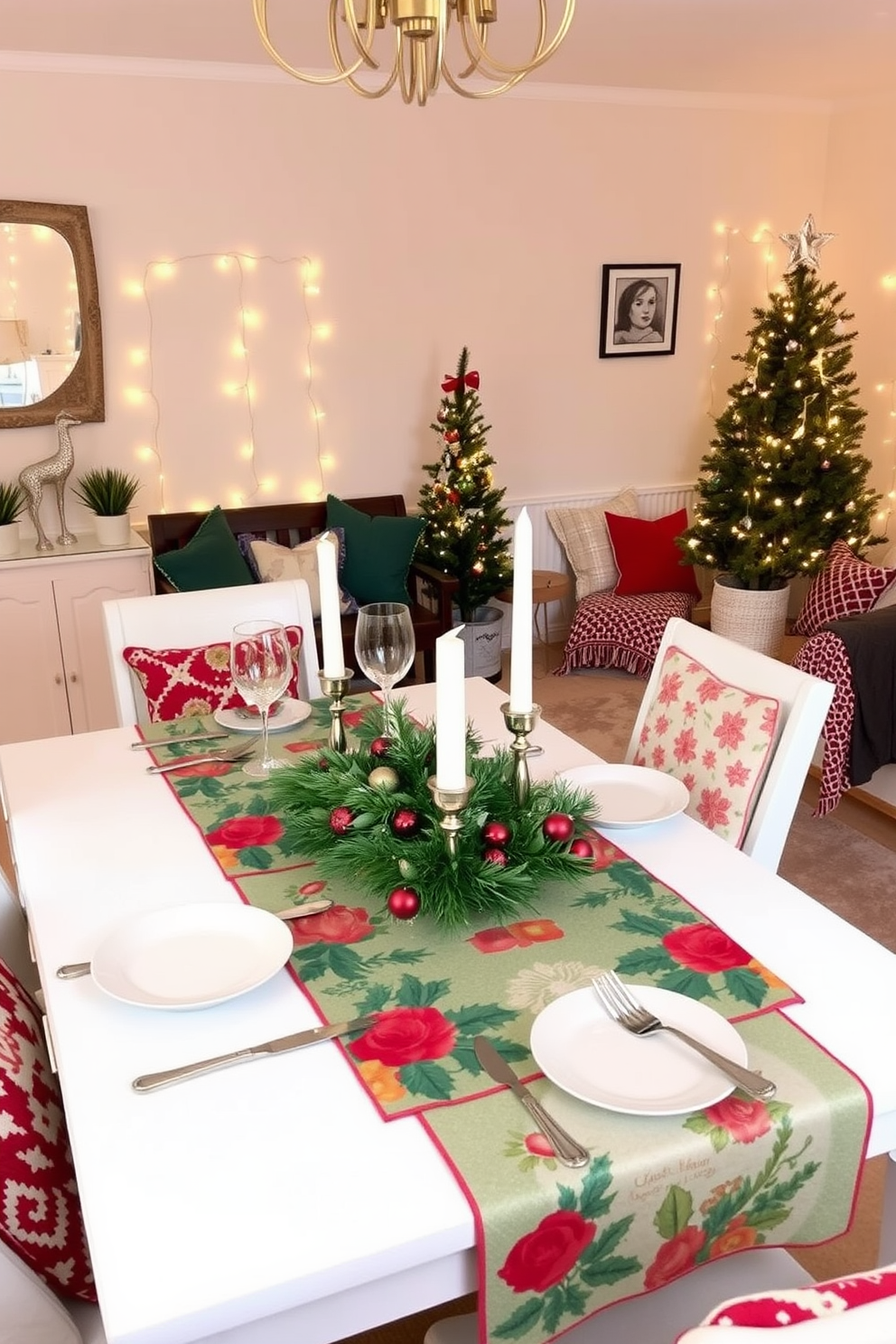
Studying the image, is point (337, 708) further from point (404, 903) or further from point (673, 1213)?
point (673, 1213)

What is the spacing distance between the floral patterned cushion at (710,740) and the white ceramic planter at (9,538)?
265 cm

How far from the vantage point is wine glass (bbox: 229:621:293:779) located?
1811 mm

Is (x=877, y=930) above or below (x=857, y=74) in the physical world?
below

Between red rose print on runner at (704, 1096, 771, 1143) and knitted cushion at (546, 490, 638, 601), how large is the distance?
4102 mm

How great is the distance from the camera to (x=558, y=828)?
149 cm

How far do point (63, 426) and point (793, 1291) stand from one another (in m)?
3.89

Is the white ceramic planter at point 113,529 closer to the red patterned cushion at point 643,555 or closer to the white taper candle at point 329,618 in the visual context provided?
the red patterned cushion at point 643,555

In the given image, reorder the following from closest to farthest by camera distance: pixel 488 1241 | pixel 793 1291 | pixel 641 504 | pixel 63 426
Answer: pixel 793 1291, pixel 488 1241, pixel 63 426, pixel 641 504

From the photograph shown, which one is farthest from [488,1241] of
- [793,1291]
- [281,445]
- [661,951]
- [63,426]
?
[281,445]

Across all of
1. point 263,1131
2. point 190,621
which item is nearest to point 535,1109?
point 263,1131

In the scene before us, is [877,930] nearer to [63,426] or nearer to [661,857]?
[661,857]

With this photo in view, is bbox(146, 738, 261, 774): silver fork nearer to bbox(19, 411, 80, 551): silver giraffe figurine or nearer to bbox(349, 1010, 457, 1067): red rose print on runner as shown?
bbox(349, 1010, 457, 1067): red rose print on runner

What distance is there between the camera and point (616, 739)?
4125mm

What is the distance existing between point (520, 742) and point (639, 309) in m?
4.08
